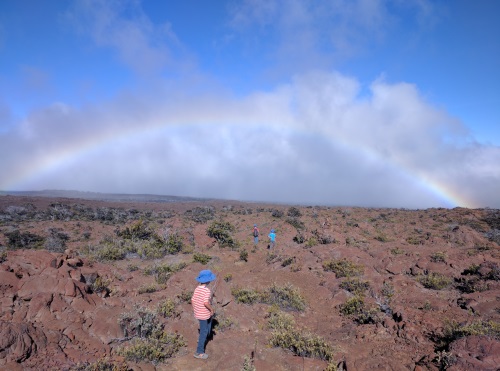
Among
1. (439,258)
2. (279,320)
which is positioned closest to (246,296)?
(279,320)

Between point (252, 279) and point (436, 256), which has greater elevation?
point (436, 256)

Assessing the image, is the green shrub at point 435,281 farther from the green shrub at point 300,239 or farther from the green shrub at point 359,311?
the green shrub at point 300,239

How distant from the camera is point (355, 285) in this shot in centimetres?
1066

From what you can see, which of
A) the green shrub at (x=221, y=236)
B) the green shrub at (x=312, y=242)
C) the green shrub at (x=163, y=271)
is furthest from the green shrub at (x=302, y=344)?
the green shrub at (x=221, y=236)

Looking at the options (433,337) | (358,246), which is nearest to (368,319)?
(433,337)

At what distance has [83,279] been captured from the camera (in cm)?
873

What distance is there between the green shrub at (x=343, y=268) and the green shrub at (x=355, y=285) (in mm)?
983

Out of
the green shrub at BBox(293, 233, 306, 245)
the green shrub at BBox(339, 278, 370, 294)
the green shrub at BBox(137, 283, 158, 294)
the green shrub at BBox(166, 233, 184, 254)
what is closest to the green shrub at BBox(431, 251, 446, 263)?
the green shrub at BBox(339, 278, 370, 294)

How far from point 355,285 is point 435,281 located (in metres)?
2.65

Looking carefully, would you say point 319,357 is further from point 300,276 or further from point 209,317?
point 300,276

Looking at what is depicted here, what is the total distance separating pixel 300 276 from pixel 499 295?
21.0 feet

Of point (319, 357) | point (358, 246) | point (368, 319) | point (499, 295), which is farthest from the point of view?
point (358, 246)

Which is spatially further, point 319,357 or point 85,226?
point 85,226

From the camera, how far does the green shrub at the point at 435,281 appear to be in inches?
406
